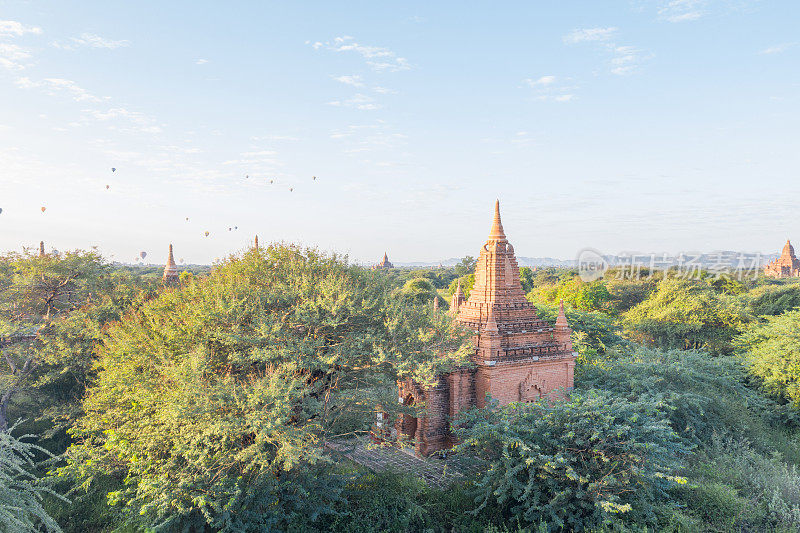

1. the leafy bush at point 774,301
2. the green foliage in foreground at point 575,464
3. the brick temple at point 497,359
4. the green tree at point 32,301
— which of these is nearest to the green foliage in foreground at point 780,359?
the leafy bush at point 774,301

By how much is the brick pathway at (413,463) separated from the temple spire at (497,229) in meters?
7.33

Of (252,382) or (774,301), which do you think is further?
(774,301)

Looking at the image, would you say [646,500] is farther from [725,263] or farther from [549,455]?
[725,263]

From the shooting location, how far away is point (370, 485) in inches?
508

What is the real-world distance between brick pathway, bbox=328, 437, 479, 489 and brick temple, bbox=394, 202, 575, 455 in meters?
0.48

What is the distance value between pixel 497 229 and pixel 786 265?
95.5m

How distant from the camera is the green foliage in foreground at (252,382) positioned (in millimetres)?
10891

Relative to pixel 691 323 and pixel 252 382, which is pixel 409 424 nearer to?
pixel 252 382

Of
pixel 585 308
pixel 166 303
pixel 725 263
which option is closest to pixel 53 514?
pixel 166 303

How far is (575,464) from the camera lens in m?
11.9

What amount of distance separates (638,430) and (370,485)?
275 inches

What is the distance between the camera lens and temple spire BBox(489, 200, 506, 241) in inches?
663

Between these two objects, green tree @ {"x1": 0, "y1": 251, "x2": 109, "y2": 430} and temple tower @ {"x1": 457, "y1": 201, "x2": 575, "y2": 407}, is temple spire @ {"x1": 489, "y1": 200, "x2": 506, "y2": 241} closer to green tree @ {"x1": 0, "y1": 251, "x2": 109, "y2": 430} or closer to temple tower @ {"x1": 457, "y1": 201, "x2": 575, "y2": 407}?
temple tower @ {"x1": 457, "y1": 201, "x2": 575, "y2": 407}

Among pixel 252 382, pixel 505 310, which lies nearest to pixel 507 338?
pixel 505 310
